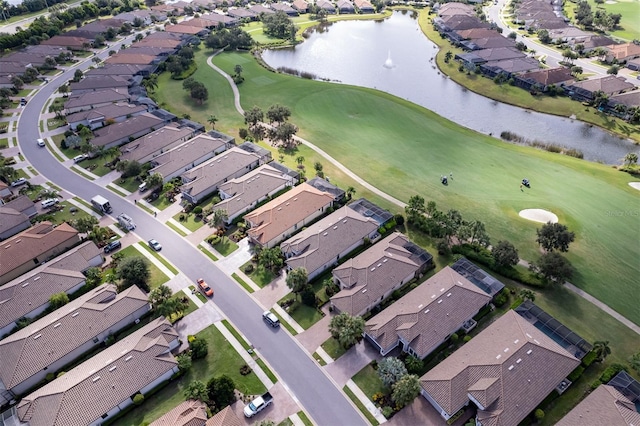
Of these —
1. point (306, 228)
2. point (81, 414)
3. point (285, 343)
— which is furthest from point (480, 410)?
point (81, 414)

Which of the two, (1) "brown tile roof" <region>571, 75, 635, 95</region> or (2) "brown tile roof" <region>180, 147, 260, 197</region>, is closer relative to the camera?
(2) "brown tile roof" <region>180, 147, 260, 197</region>

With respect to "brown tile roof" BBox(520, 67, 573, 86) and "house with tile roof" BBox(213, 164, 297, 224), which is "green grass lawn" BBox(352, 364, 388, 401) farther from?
"brown tile roof" BBox(520, 67, 573, 86)

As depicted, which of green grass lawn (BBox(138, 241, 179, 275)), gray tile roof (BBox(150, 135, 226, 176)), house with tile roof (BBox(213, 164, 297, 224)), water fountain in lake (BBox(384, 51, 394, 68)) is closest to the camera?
green grass lawn (BBox(138, 241, 179, 275))

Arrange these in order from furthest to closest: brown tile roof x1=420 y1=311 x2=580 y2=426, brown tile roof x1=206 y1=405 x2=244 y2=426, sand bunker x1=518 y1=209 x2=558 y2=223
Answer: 1. sand bunker x1=518 y1=209 x2=558 y2=223
2. brown tile roof x1=420 y1=311 x2=580 y2=426
3. brown tile roof x1=206 y1=405 x2=244 y2=426

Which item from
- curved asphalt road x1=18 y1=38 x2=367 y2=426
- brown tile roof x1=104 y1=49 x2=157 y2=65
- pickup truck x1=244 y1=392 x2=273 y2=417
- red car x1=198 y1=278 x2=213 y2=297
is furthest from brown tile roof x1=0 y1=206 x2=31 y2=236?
brown tile roof x1=104 y1=49 x2=157 y2=65

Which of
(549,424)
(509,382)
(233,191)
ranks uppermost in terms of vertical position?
(233,191)

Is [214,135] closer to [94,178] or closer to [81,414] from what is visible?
[94,178]
